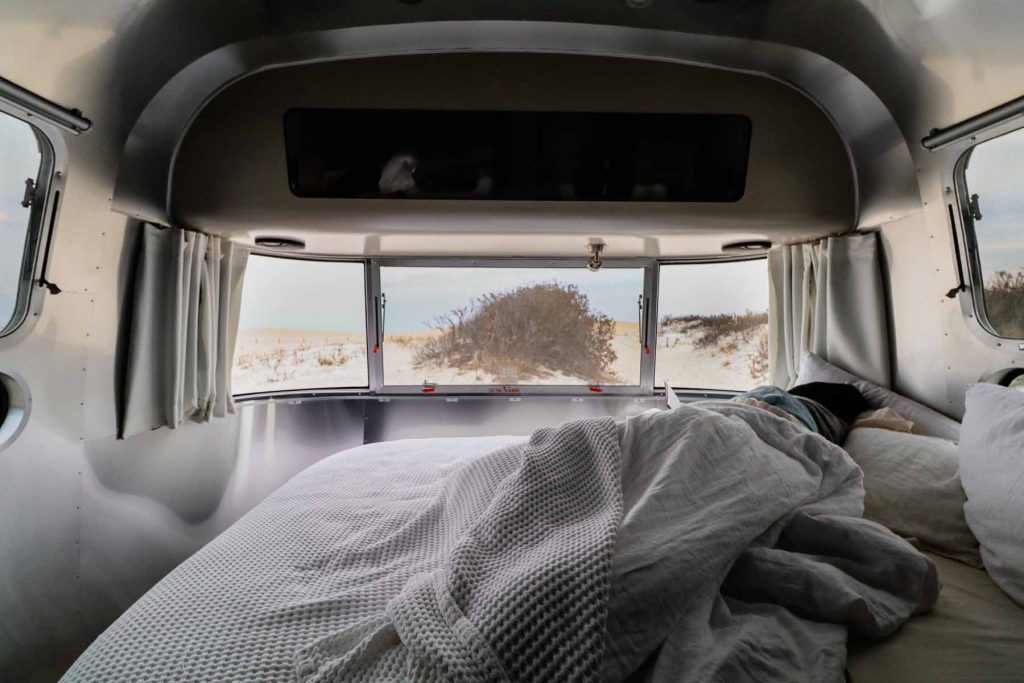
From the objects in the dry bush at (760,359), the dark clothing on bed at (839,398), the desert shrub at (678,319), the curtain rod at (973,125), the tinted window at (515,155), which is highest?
the tinted window at (515,155)

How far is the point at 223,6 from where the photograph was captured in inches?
69.0

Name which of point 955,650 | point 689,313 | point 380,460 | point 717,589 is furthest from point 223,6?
point 689,313

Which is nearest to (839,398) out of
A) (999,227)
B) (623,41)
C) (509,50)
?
(999,227)

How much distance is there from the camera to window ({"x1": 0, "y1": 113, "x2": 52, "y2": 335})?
A: 1.54 m

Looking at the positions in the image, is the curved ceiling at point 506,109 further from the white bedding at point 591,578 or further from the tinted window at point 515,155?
the white bedding at point 591,578

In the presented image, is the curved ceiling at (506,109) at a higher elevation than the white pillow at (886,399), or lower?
higher

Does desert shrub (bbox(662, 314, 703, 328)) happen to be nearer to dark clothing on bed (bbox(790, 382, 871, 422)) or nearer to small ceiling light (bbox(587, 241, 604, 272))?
small ceiling light (bbox(587, 241, 604, 272))

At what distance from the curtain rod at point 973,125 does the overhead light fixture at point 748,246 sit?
36.6 inches

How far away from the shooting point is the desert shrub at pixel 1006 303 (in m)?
1.59

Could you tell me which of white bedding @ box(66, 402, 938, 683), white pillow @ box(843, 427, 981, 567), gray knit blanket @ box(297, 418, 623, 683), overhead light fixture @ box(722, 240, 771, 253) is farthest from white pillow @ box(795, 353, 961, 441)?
gray knit blanket @ box(297, 418, 623, 683)

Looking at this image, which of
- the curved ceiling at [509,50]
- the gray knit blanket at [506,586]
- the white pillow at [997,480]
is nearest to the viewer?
the gray knit blanket at [506,586]

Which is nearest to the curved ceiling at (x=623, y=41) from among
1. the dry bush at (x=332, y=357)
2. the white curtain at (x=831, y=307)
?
the white curtain at (x=831, y=307)

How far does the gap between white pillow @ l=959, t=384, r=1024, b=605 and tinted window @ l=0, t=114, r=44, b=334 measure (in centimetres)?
266

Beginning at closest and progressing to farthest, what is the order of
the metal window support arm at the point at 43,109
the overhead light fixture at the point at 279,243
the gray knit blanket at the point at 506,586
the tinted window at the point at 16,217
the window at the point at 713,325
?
the gray knit blanket at the point at 506,586 < the metal window support arm at the point at 43,109 < the tinted window at the point at 16,217 < the overhead light fixture at the point at 279,243 < the window at the point at 713,325
